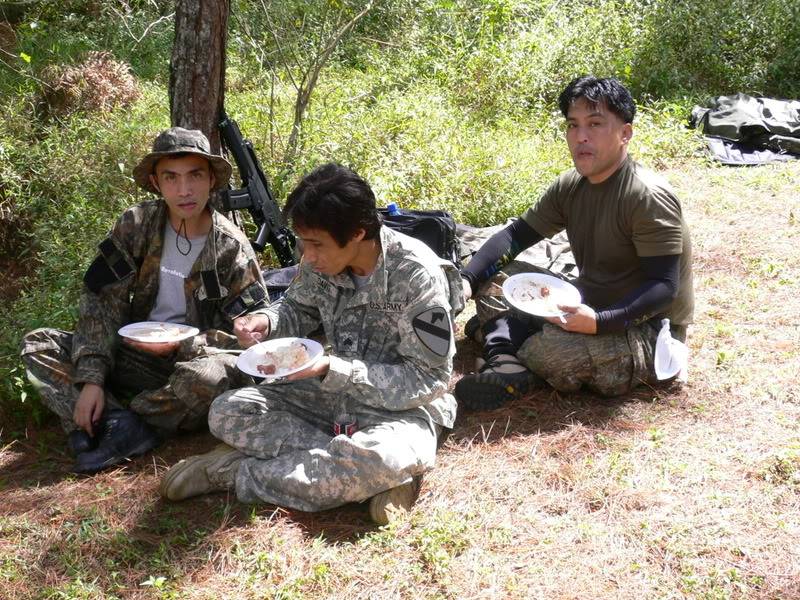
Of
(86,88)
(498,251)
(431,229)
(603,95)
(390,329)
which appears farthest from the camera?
(86,88)

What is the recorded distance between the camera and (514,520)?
2.86 m

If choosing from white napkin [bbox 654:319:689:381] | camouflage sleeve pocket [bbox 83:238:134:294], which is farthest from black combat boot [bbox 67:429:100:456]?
white napkin [bbox 654:319:689:381]

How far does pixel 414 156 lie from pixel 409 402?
367 centimetres

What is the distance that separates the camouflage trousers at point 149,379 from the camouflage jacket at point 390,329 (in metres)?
0.42

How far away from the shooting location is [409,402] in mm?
2922

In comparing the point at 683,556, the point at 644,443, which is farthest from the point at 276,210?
the point at 683,556

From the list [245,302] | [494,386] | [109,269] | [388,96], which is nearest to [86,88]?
[388,96]

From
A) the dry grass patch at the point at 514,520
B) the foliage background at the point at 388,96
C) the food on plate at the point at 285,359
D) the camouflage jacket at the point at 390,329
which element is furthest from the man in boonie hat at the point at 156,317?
the food on plate at the point at 285,359

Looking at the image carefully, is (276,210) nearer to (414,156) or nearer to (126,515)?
(414,156)

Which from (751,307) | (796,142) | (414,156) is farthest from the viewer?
(796,142)

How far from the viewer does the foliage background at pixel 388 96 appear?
5.74m

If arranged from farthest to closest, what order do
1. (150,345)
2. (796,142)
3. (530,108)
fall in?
(530,108)
(796,142)
(150,345)

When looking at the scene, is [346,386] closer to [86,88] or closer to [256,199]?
[256,199]

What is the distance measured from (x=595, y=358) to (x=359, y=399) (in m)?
1.20
